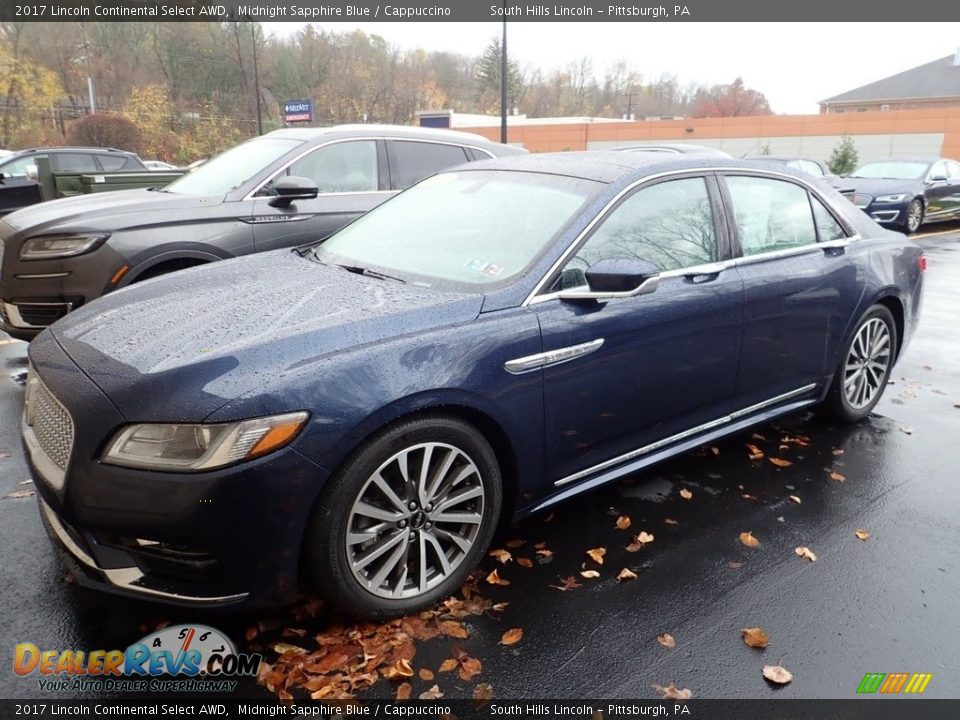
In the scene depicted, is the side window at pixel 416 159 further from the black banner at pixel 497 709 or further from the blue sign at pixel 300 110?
the blue sign at pixel 300 110

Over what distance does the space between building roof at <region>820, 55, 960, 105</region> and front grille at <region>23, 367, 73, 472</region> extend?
69973mm

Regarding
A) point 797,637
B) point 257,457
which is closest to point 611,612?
point 797,637

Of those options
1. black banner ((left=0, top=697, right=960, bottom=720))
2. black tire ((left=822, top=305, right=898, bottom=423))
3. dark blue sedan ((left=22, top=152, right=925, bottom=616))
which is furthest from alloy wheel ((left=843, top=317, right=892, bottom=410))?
black banner ((left=0, top=697, right=960, bottom=720))

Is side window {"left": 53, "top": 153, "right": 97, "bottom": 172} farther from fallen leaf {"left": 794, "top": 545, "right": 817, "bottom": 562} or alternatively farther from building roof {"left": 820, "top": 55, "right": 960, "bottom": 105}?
building roof {"left": 820, "top": 55, "right": 960, "bottom": 105}

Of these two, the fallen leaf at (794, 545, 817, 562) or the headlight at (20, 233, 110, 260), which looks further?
the headlight at (20, 233, 110, 260)

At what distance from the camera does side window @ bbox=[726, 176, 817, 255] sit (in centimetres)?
370

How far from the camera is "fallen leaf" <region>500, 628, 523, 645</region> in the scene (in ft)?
8.16

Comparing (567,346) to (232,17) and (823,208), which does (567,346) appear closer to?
(823,208)

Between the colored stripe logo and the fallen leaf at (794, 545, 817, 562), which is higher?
the fallen leaf at (794, 545, 817, 562)

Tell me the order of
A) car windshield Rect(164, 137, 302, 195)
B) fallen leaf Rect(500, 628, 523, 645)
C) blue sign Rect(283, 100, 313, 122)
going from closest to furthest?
fallen leaf Rect(500, 628, 523, 645) < car windshield Rect(164, 137, 302, 195) < blue sign Rect(283, 100, 313, 122)

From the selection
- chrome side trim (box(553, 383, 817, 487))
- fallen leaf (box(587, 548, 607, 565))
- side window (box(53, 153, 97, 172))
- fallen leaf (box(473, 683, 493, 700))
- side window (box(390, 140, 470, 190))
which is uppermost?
side window (box(53, 153, 97, 172))

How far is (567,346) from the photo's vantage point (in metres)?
2.82

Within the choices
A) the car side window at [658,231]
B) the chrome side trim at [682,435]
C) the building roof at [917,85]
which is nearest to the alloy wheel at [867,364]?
the chrome side trim at [682,435]

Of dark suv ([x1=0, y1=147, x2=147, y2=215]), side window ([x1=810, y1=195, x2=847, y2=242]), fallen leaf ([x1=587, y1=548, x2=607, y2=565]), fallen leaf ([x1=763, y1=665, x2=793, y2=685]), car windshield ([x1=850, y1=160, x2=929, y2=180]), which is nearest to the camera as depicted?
fallen leaf ([x1=763, y1=665, x2=793, y2=685])
